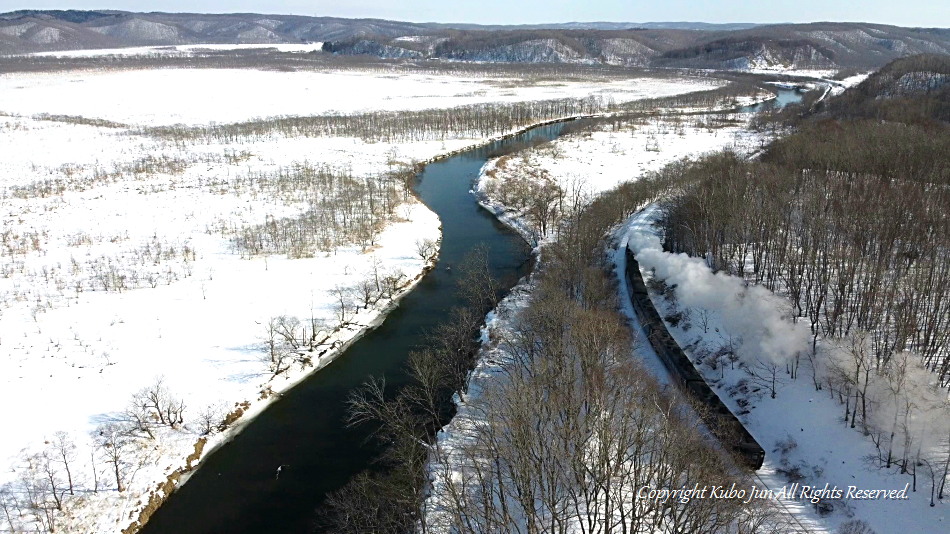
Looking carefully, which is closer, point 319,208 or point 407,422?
point 407,422

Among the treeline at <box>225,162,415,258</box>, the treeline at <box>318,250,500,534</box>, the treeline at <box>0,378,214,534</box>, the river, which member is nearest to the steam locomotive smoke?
the river

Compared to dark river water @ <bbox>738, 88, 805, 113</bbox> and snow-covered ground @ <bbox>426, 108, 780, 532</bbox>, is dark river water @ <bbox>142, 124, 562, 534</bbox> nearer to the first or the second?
snow-covered ground @ <bbox>426, 108, 780, 532</bbox>

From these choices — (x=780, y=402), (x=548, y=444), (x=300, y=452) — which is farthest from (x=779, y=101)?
(x=300, y=452)

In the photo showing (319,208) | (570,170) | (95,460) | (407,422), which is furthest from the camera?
(570,170)

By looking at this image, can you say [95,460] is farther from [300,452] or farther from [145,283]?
[145,283]

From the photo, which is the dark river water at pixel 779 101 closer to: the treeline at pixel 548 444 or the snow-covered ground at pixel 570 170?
the snow-covered ground at pixel 570 170

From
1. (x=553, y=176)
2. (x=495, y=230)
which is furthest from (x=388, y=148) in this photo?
(x=495, y=230)
